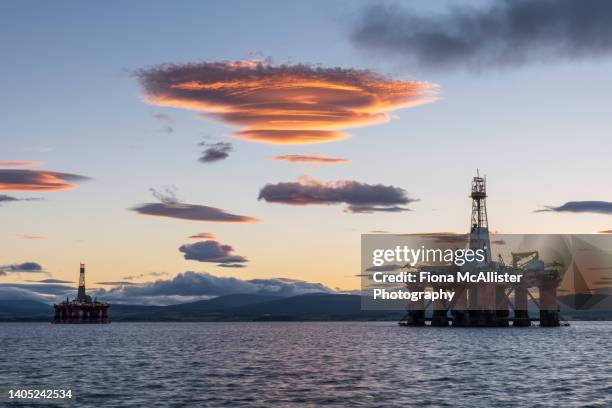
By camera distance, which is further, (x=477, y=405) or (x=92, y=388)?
(x=92, y=388)

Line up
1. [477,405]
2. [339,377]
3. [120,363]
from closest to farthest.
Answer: [477,405] → [339,377] → [120,363]

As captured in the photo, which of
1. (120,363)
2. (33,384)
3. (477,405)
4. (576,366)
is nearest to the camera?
(477,405)

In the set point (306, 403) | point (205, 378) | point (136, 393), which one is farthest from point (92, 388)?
point (306, 403)

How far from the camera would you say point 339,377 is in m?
84.4

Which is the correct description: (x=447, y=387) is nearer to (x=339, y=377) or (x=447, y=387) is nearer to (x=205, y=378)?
(x=339, y=377)

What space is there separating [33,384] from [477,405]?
43.1 metres

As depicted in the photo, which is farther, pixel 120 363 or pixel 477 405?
pixel 120 363

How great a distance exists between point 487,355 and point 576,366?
20.5m

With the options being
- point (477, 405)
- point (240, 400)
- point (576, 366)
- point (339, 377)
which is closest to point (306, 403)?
point (240, 400)

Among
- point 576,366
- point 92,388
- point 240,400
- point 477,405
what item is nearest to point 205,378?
point 92,388

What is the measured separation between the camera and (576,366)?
332 ft

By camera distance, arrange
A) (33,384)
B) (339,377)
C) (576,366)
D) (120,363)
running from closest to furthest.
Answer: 1. (33,384)
2. (339,377)
3. (576,366)
4. (120,363)

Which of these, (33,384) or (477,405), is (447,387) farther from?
(33,384)

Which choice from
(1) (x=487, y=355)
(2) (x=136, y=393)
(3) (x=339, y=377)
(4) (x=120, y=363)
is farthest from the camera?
(1) (x=487, y=355)
